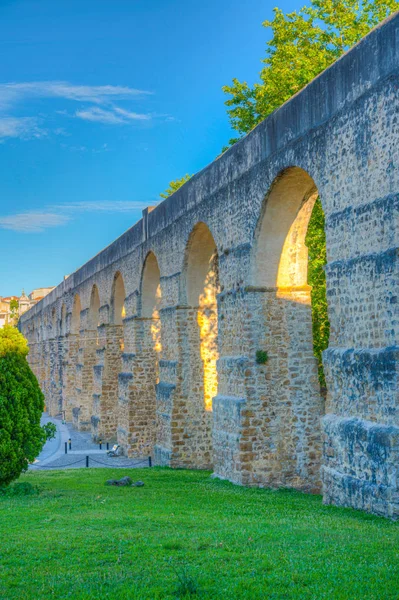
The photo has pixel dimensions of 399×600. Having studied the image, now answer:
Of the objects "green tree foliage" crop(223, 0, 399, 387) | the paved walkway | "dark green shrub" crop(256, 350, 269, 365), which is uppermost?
"green tree foliage" crop(223, 0, 399, 387)

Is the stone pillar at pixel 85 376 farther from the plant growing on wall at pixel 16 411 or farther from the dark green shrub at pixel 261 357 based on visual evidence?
the dark green shrub at pixel 261 357

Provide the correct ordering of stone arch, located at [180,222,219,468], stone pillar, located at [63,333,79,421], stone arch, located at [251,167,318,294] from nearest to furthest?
stone arch, located at [251,167,318,294] < stone arch, located at [180,222,219,468] < stone pillar, located at [63,333,79,421]

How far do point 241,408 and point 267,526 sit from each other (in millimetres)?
4195

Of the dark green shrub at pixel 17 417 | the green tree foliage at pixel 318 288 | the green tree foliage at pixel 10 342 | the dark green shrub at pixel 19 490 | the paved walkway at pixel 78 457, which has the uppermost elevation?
the green tree foliage at pixel 318 288

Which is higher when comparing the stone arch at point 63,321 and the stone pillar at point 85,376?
the stone arch at point 63,321

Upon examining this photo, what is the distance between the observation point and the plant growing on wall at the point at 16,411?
409 inches

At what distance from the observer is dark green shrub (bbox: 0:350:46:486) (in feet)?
34.0

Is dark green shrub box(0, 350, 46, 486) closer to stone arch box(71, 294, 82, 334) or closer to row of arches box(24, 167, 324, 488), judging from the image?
row of arches box(24, 167, 324, 488)

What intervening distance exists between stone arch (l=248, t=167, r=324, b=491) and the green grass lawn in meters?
1.60

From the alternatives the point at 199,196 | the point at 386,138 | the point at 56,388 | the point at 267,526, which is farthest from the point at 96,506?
the point at 56,388

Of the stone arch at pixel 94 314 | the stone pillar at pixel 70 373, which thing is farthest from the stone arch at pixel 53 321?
the stone arch at pixel 94 314

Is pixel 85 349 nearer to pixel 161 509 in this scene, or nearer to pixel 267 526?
pixel 161 509

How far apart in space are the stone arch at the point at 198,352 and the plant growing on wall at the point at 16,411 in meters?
4.88

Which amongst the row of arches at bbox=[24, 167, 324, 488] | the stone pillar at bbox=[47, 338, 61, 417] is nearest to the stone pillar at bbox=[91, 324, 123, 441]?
the row of arches at bbox=[24, 167, 324, 488]
